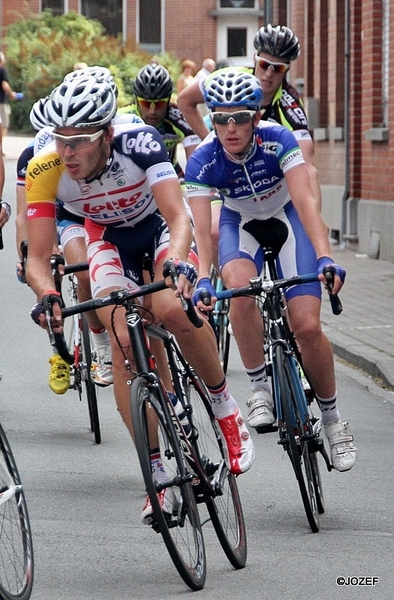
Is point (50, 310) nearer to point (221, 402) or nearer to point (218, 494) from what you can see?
point (218, 494)

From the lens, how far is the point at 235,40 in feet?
Answer: 169

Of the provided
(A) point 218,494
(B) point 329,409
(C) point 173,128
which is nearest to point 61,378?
(B) point 329,409

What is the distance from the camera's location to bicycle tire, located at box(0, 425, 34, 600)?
4.87 metres

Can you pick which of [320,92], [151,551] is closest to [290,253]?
[151,551]

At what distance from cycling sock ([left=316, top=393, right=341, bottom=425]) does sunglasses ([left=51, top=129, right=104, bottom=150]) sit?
76.2 inches

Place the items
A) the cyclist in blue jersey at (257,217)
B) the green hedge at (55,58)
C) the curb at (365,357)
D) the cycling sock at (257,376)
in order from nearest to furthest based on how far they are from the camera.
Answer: the cyclist in blue jersey at (257,217) < the cycling sock at (257,376) < the curb at (365,357) < the green hedge at (55,58)

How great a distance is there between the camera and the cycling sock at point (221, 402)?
20.5ft

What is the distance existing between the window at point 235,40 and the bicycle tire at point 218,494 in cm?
4622

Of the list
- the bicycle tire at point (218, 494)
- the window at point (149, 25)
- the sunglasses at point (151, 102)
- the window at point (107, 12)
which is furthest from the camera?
the window at point (149, 25)

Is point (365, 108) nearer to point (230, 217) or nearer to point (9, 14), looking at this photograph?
point (230, 217)

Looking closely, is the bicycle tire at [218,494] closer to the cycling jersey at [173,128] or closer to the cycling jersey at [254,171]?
the cycling jersey at [254,171]

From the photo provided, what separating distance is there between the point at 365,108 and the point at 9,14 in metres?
32.1

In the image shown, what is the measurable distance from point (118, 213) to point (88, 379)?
2.27 meters

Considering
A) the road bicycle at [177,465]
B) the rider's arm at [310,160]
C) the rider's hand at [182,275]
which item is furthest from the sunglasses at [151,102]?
the rider's hand at [182,275]
